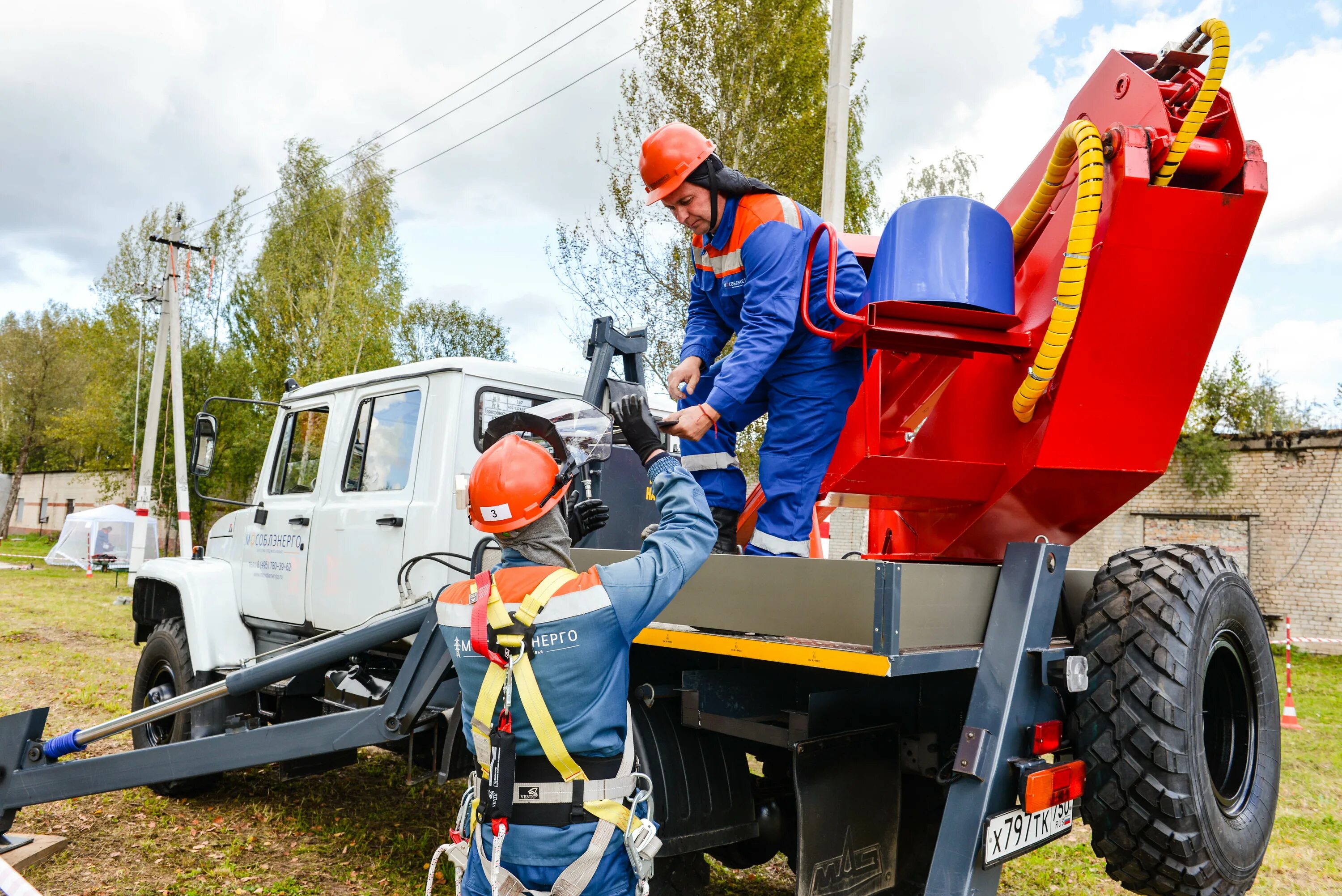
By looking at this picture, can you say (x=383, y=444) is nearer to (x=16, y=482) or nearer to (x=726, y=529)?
(x=726, y=529)

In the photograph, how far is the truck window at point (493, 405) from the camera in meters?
4.44

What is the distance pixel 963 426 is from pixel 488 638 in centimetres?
190

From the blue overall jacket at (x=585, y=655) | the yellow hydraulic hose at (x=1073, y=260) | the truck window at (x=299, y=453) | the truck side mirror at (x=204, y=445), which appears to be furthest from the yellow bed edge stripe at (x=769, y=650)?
the truck side mirror at (x=204, y=445)

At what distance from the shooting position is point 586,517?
3.04 metres

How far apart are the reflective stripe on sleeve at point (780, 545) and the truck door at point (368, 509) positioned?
6.12 feet

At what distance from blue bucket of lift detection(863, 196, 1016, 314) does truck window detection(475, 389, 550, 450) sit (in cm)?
201

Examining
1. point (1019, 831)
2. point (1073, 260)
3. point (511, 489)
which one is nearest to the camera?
point (511, 489)

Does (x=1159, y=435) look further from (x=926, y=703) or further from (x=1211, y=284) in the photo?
(x=926, y=703)

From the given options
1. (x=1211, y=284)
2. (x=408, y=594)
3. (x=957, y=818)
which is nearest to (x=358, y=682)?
(x=408, y=594)

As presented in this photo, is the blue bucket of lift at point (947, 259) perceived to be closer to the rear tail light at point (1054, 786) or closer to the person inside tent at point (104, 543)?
the rear tail light at point (1054, 786)

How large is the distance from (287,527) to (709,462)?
2777 millimetres

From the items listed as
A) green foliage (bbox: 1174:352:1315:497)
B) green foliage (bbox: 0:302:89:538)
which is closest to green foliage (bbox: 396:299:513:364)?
green foliage (bbox: 0:302:89:538)

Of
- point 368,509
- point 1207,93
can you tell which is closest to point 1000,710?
point 1207,93

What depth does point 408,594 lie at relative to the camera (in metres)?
4.19
